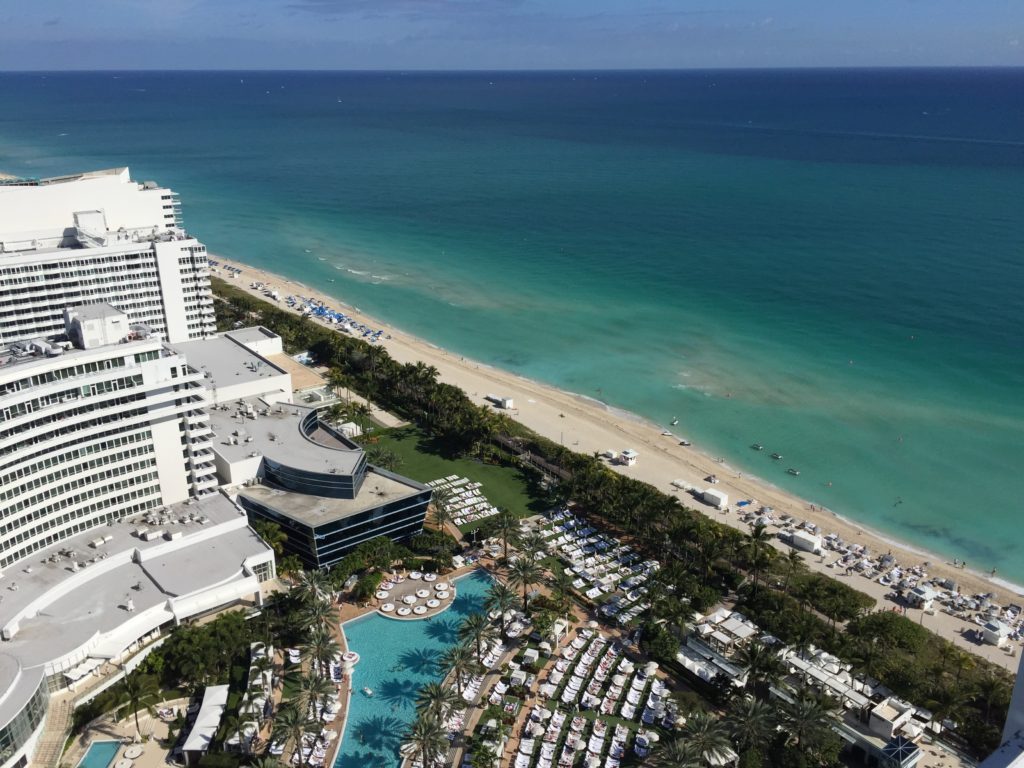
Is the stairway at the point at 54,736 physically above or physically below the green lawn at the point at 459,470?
above

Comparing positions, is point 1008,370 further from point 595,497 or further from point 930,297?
point 595,497

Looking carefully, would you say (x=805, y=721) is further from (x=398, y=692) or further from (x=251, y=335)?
(x=251, y=335)

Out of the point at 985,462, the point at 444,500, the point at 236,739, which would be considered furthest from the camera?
the point at 985,462

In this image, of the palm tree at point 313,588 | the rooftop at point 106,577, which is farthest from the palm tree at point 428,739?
the rooftop at point 106,577

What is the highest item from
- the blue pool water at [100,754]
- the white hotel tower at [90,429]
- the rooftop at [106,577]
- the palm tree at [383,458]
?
the white hotel tower at [90,429]

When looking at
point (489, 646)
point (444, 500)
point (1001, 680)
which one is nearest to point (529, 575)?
point (489, 646)

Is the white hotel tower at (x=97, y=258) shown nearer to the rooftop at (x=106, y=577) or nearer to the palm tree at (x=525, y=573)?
the rooftop at (x=106, y=577)
